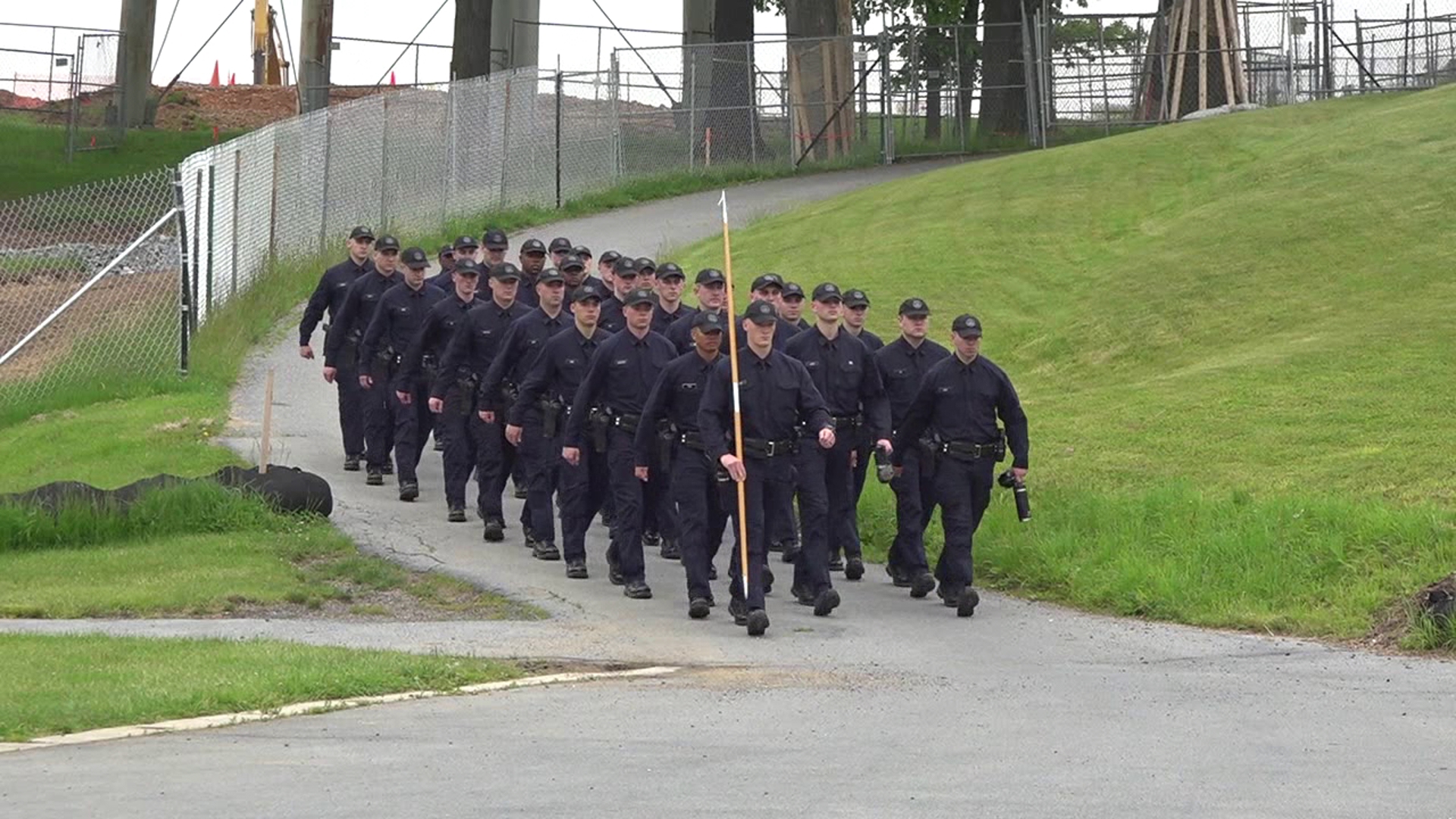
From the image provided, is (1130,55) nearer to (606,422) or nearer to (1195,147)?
(1195,147)

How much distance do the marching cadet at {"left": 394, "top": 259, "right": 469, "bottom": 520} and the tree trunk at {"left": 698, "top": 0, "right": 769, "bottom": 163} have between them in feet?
70.0

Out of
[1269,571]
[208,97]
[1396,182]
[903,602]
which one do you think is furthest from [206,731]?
[208,97]

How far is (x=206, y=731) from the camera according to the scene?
406 inches

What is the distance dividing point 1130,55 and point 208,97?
74.1ft

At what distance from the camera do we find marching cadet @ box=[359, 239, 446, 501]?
18.9 meters

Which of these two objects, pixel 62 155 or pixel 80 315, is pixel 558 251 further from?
pixel 62 155

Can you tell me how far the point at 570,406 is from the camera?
53.2 ft

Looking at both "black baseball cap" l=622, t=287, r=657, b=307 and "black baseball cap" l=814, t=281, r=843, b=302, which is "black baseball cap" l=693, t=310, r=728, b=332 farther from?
"black baseball cap" l=814, t=281, r=843, b=302

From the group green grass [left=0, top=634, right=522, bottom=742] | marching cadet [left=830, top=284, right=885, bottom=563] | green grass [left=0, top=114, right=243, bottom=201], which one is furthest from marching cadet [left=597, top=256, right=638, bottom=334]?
green grass [left=0, top=114, right=243, bottom=201]

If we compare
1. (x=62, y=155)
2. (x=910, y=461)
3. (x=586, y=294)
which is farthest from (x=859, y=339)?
(x=62, y=155)

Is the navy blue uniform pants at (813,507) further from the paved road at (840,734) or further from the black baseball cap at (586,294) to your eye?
the black baseball cap at (586,294)

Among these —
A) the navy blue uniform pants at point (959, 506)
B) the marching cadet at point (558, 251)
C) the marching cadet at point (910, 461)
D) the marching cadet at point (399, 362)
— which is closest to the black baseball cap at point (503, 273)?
the marching cadet at point (558, 251)

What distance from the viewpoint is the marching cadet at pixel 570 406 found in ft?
52.2

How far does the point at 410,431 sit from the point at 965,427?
5.71 metres
